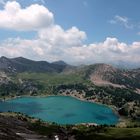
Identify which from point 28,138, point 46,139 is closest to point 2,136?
point 28,138

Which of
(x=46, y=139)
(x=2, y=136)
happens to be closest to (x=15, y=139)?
(x=2, y=136)

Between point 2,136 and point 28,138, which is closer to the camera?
point 2,136

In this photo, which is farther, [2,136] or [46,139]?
[46,139]

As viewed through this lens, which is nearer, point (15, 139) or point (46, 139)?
point (15, 139)

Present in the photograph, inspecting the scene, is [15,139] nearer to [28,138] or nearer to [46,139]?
[28,138]

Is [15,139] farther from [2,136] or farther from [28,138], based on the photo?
[28,138]

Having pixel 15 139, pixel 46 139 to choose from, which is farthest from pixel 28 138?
pixel 15 139
